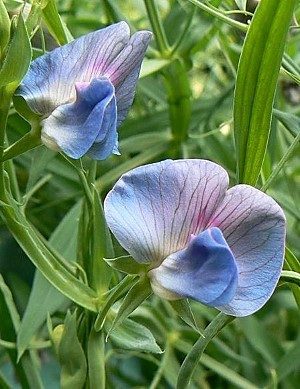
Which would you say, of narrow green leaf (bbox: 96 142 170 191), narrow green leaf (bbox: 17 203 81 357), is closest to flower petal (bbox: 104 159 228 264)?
narrow green leaf (bbox: 17 203 81 357)

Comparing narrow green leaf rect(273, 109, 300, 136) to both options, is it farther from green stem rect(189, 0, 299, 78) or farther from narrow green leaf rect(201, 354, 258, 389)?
narrow green leaf rect(201, 354, 258, 389)

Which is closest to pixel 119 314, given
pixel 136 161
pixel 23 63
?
pixel 23 63

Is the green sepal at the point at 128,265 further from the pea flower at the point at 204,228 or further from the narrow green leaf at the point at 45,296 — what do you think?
the narrow green leaf at the point at 45,296

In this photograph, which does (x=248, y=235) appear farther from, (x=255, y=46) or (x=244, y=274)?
(x=255, y=46)

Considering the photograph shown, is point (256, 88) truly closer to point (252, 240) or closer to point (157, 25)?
point (252, 240)

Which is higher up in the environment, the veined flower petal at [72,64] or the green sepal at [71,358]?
the veined flower petal at [72,64]

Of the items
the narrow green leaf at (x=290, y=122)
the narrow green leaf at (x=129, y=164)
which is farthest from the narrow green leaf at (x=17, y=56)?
the narrow green leaf at (x=129, y=164)
